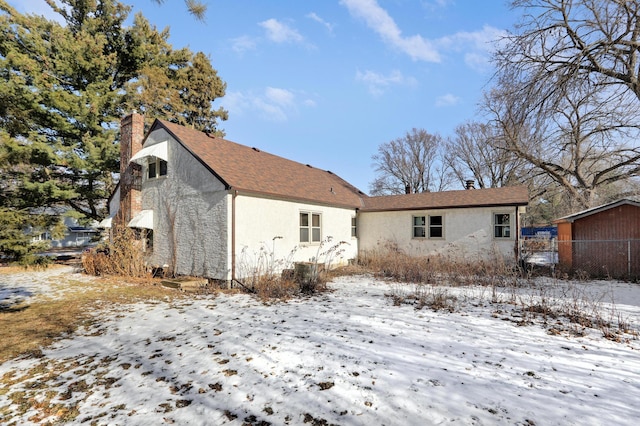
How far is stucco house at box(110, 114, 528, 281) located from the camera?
10023 millimetres

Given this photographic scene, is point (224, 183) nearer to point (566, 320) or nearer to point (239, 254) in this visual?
point (239, 254)

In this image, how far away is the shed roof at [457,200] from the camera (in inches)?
531

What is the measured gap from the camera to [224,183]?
31.0 feet

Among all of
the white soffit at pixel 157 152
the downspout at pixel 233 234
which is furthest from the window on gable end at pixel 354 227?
the white soffit at pixel 157 152

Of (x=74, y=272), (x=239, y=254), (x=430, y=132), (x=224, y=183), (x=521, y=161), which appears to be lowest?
(x=74, y=272)

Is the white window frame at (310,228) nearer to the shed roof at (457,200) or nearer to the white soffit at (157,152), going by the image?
the shed roof at (457,200)

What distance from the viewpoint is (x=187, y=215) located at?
10.8 m

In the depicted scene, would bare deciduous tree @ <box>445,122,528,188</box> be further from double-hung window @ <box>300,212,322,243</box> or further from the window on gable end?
double-hung window @ <box>300,212,322,243</box>

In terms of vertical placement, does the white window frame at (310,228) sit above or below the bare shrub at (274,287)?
above

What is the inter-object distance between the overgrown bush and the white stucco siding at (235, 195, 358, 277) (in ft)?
15.7

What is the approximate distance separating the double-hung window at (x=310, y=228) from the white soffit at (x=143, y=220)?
20.8 ft

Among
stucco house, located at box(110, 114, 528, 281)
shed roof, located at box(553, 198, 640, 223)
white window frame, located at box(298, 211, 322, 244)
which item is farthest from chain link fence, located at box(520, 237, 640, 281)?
white window frame, located at box(298, 211, 322, 244)

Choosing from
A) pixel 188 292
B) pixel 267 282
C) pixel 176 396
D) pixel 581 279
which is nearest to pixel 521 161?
pixel 581 279

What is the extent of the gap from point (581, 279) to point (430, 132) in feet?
101
